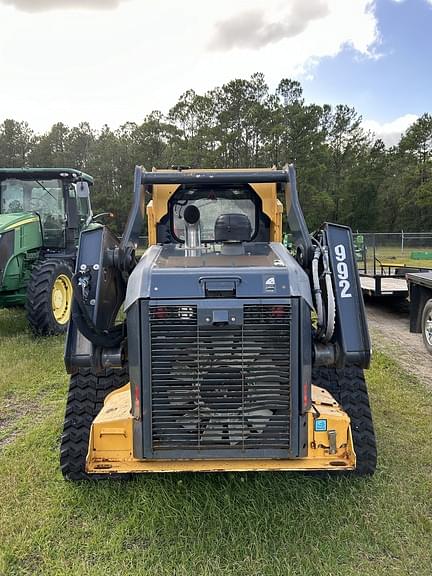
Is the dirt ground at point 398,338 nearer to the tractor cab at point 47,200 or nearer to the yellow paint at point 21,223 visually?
the tractor cab at point 47,200

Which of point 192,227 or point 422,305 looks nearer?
point 192,227

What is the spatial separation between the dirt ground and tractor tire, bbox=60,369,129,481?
3673 millimetres

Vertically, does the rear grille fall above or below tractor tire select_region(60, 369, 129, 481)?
above

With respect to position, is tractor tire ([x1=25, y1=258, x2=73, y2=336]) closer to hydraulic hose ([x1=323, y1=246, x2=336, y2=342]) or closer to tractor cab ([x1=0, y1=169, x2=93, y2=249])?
tractor cab ([x1=0, y1=169, x2=93, y2=249])

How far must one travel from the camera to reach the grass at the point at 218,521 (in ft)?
9.02

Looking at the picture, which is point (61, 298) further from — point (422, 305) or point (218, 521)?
point (218, 521)

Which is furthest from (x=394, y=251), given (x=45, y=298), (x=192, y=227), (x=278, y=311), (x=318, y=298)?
(x=278, y=311)

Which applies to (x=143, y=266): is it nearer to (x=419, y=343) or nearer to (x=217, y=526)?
(x=217, y=526)

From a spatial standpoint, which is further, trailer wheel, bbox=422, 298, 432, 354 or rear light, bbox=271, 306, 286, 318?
trailer wheel, bbox=422, 298, 432, 354

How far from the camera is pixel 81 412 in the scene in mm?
3600

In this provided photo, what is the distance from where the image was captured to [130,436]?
9.97 feet

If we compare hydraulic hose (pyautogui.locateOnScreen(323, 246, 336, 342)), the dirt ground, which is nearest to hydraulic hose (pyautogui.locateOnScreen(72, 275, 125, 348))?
hydraulic hose (pyautogui.locateOnScreen(323, 246, 336, 342))

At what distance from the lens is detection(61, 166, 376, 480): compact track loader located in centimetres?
282

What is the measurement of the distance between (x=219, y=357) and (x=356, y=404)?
1.36 m
